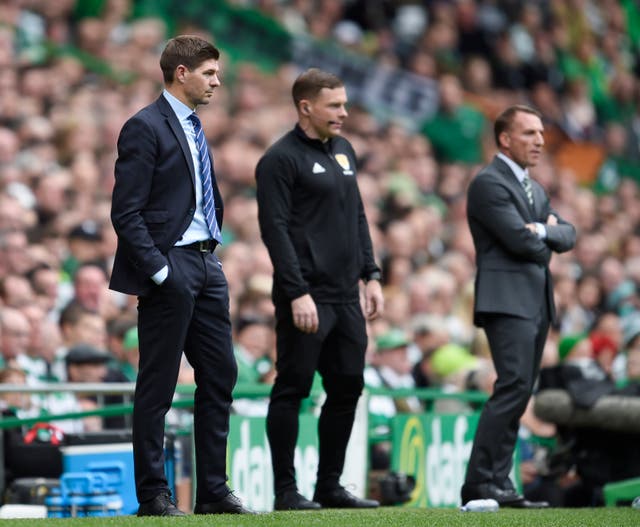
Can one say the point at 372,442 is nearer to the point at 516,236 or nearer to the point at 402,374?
the point at 402,374

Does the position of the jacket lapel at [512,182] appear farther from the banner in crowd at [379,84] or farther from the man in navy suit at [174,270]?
the banner in crowd at [379,84]

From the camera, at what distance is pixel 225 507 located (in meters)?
7.44

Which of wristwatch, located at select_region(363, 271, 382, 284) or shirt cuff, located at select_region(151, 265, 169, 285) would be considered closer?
shirt cuff, located at select_region(151, 265, 169, 285)

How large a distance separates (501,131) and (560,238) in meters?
0.74

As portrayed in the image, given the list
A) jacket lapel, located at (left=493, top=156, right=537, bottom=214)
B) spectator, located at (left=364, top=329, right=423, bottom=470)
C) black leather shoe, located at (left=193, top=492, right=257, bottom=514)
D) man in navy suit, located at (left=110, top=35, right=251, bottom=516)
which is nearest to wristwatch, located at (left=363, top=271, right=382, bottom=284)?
jacket lapel, located at (left=493, top=156, right=537, bottom=214)

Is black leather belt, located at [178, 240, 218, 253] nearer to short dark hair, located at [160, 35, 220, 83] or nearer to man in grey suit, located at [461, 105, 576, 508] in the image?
short dark hair, located at [160, 35, 220, 83]

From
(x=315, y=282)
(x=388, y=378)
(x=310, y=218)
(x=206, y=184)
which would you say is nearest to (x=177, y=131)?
(x=206, y=184)

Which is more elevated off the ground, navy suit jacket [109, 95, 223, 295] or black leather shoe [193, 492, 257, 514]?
navy suit jacket [109, 95, 223, 295]

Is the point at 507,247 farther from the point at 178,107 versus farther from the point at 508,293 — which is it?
the point at 178,107

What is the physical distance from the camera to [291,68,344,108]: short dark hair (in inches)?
334

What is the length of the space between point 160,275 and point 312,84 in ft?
5.96

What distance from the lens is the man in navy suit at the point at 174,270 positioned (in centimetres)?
718

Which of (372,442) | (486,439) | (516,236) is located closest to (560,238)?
(516,236)

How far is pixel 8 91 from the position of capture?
14.5 m
